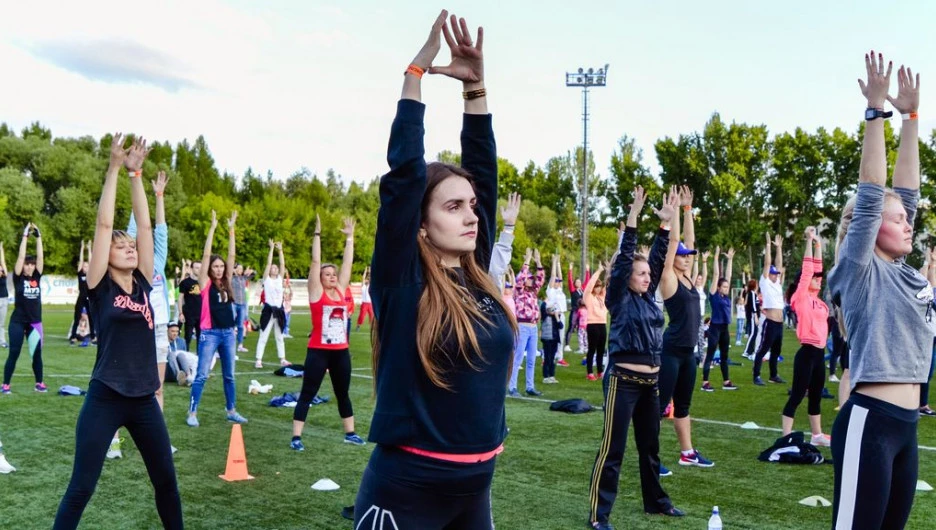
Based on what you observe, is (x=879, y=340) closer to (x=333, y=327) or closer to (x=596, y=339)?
(x=333, y=327)

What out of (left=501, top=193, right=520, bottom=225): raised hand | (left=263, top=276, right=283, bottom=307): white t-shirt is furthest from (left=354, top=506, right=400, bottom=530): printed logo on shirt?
(left=263, top=276, right=283, bottom=307): white t-shirt

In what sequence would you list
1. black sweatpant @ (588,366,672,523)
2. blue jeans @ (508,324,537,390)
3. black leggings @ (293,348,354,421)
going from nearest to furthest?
1. black sweatpant @ (588,366,672,523)
2. black leggings @ (293,348,354,421)
3. blue jeans @ (508,324,537,390)

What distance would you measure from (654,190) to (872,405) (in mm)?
59442

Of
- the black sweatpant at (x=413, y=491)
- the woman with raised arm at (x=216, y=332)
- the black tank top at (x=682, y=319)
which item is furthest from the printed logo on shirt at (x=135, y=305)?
the woman with raised arm at (x=216, y=332)

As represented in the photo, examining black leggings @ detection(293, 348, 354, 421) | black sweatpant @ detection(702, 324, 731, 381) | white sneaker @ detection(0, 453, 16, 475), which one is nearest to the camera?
white sneaker @ detection(0, 453, 16, 475)

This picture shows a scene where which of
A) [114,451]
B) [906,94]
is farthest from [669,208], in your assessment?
[114,451]

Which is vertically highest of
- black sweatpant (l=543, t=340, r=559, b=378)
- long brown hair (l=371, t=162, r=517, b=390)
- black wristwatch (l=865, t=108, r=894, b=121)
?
black wristwatch (l=865, t=108, r=894, b=121)

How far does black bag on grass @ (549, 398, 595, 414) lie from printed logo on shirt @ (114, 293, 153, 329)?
8.25 m

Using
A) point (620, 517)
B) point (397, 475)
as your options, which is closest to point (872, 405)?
point (397, 475)

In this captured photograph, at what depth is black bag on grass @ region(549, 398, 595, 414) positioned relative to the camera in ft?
42.8

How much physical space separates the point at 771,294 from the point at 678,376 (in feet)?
26.5

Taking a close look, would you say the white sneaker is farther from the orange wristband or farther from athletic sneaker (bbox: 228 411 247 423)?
the orange wristband

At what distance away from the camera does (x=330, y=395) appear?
14406 mm

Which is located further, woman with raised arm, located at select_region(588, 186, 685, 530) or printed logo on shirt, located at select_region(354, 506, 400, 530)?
woman with raised arm, located at select_region(588, 186, 685, 530)
